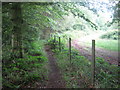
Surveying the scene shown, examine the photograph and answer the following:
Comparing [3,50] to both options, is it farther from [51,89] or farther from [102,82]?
[102,82]

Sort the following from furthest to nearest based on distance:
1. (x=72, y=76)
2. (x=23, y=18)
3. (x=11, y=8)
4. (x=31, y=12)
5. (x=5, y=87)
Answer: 1. (x=31, y=12)
2. (x=23, y=18)
3. (x=11, y=8)
4. (x=72, y=76)
5. (x=5, y=87)

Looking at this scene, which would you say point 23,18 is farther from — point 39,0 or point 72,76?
point 72,76

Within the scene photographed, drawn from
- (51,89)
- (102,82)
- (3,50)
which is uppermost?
(3,50)

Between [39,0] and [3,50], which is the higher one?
[39,0]

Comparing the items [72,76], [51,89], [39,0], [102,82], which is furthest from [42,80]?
[39,0]

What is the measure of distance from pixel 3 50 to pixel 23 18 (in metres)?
2.83

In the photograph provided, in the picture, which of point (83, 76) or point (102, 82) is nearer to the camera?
point (102, 82)

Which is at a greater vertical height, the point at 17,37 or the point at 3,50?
the point at 17,37

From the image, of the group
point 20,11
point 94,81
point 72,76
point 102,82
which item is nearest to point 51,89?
point 72,76

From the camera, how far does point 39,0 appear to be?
5.65 meters

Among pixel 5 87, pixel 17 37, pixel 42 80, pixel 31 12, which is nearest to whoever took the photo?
pixel 5 87

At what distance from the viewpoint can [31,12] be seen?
7.09 metres

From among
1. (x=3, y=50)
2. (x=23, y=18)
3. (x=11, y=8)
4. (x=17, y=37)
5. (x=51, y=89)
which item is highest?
(x=11, y=8)

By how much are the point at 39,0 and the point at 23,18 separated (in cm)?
177
